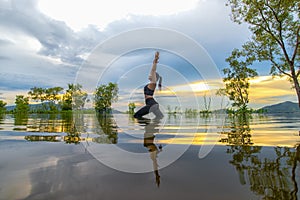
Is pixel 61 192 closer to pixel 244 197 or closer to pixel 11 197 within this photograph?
pixel 11 197

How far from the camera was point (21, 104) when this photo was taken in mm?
94188

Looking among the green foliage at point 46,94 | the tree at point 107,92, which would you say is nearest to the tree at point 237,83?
the tree at point 107,92

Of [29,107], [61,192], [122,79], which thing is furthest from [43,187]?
[29,107]

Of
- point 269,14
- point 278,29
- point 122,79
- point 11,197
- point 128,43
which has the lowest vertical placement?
point 11,197

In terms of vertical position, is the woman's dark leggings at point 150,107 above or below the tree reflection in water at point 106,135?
above

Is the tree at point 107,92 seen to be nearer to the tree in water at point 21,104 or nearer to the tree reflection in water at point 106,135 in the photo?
the tree reflection in water at point 106,135

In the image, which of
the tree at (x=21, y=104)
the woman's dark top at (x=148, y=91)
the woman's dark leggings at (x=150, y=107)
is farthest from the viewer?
the tree at (x=21, y=104)

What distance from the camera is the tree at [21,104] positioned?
91.4m

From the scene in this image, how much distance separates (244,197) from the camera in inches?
82.7

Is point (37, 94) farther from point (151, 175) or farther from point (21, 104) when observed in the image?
point (151, 175)

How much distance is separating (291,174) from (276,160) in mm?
831

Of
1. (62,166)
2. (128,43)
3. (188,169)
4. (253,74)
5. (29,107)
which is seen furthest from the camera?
(29,107)

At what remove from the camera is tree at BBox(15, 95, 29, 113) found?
9144cm

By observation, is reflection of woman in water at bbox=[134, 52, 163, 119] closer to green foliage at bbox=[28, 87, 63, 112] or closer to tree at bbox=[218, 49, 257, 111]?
tree at bbox=[218, 49, 257, 111]
